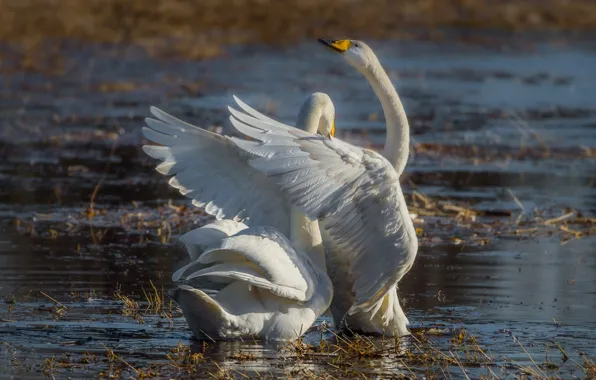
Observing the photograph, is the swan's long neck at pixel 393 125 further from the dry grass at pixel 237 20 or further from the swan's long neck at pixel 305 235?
the dry grass at pixel 237 20

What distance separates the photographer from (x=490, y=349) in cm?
859

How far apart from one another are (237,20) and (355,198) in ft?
92.3

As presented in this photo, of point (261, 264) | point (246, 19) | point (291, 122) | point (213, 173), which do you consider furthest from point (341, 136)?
point (246, 19)

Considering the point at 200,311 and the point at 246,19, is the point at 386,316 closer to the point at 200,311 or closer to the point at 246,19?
the point at 200,311

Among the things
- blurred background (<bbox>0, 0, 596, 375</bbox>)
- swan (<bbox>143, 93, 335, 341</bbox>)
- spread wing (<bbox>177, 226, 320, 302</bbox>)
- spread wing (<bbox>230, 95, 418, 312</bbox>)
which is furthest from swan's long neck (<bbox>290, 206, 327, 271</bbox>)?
blurred background (<bbox>0, 0, 596, 375</bbox>)

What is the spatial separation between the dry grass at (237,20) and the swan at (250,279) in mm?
19279

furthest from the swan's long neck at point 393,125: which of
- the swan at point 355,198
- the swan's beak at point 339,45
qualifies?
the swan's beak at point 339,45

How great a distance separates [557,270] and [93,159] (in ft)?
24.9

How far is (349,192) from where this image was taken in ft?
28.3

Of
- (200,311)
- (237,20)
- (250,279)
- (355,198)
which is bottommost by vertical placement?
(200,311)

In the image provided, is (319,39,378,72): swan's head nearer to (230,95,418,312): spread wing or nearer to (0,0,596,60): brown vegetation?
(230,95,418,312): spread wing

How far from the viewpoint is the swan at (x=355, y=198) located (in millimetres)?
8461

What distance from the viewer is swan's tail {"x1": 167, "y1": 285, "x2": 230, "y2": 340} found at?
820 centimetres

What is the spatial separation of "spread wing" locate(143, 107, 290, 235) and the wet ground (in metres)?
0.85
